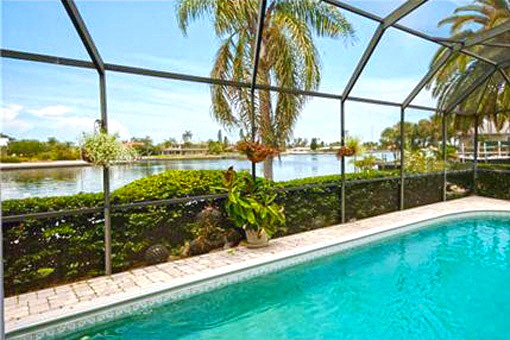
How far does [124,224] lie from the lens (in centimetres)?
474

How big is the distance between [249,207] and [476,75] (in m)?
7.98

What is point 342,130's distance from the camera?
24.0 ft

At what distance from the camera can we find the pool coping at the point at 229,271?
3.35 m

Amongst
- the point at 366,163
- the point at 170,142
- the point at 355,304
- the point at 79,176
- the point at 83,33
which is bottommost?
the point at 355,304

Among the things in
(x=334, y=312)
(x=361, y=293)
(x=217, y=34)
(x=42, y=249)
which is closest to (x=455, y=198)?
(x=361, y=293)

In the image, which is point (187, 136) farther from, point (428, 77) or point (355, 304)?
point (428, 77)

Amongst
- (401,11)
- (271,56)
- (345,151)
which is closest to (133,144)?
(271,56)

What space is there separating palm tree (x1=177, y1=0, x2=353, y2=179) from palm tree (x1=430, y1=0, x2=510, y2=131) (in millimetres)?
3489

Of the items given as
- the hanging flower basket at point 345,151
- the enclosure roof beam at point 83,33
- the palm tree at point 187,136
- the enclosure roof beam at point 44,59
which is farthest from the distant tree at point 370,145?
the enclosure roof beam at point 44,59

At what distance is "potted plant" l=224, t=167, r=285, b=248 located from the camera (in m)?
5.46

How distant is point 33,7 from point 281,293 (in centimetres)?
500

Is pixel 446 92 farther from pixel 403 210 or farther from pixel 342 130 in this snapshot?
pixel 342 130

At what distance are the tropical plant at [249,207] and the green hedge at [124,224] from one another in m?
0.33

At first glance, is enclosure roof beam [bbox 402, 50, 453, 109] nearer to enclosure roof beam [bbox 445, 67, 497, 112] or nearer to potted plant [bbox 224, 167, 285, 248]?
enclosure roof beam [bbox 445, 67, 497, 112]
